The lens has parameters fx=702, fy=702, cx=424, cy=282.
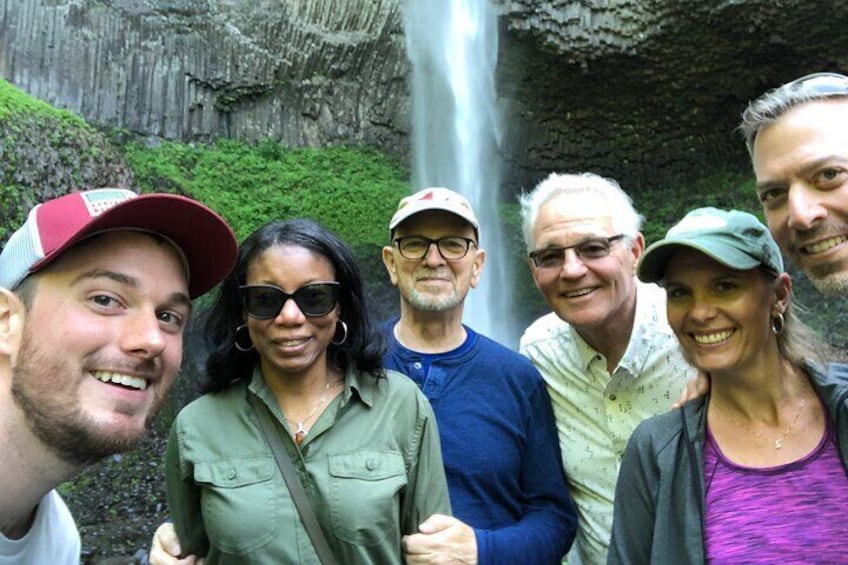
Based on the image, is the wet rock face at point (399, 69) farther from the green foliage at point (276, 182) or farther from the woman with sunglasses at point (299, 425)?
the woman with sunglasses at point (299, 425)

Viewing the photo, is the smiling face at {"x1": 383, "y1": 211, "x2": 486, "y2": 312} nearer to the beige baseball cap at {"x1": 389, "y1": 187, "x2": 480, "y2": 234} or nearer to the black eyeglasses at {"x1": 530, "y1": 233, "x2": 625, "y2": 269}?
the beige baseball cap at {"x1": 389, "y1": 187, "x2": 480, "y2": 234}

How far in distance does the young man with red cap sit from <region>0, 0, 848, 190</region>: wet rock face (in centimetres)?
998

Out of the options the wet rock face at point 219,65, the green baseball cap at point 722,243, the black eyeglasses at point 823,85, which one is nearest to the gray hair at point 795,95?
the black eyeglasses at point 823,85

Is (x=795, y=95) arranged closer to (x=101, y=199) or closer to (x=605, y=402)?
(x=605, y=402)

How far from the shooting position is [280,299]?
2102 mm

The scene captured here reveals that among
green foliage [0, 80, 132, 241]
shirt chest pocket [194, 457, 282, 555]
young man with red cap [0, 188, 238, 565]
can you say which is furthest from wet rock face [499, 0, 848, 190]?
young man with red cap [0, 188, 238, 565]

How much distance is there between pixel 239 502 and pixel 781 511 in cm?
A: 138

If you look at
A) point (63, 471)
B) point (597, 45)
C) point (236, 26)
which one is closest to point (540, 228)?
point (63, 471)

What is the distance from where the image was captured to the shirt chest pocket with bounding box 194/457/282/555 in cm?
189

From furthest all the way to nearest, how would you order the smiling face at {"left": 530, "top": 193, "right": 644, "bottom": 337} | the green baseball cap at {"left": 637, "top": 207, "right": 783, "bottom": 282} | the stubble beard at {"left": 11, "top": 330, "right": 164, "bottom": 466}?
the smiling face at {"left": 530, "top": 193, "right": 644, "bottom": 337} < the green baseball cap at {"left": 637, "top": 207, "right": 783, "bottom": 282} < the stubble beard at {"left": 11, "top": 330, "right": 164, "bottom": 466}

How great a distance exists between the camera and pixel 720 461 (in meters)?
1.80

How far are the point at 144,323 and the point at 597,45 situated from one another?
37.0 ft

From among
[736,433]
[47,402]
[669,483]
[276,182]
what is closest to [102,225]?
[47,402]

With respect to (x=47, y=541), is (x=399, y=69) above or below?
above
